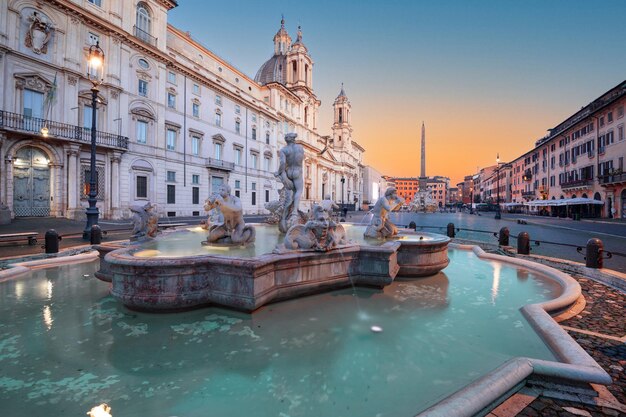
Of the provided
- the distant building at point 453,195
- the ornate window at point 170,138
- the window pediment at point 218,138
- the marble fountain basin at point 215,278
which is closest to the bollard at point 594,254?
the marble fountain basin at point 215,278

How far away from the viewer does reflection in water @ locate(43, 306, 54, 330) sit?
11.5 ft

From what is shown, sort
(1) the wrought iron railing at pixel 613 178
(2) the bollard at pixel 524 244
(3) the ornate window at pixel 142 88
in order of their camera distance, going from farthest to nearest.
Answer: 1. (1) the wrought iron railing at pixel 613 178
2. (3) the ornate window at pixel 142 88
3. (2) the bollard at pixel 524 244

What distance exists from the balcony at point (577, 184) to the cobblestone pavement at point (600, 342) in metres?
39.5

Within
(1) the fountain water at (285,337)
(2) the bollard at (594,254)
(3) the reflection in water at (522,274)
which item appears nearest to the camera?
(1) the fountain water at (285,337)

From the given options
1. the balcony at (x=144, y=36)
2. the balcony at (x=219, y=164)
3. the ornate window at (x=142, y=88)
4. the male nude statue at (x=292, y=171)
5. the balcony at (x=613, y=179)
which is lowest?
the male nude statue at (x=292, y=171)

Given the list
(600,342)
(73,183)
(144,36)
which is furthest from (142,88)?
(600,342)

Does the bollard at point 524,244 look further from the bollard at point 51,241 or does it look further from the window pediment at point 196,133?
the window pediment at point 196,133

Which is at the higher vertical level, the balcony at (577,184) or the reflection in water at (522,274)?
the balcony at (577,184)

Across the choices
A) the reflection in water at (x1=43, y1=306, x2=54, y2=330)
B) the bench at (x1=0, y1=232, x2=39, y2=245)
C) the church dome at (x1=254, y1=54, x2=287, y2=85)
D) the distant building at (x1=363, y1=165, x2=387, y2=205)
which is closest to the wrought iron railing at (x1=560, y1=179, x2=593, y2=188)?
the reflection in water at (x1=43, y1=306, x2=54, y2=330)

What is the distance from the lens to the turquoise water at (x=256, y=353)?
2.23m

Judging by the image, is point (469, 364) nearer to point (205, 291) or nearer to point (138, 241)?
point (205, 291)

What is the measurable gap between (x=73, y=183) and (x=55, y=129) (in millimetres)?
3579

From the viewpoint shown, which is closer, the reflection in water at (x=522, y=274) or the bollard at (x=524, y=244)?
the reflection in water at (x=522, y=274)

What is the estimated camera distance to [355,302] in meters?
4.48
